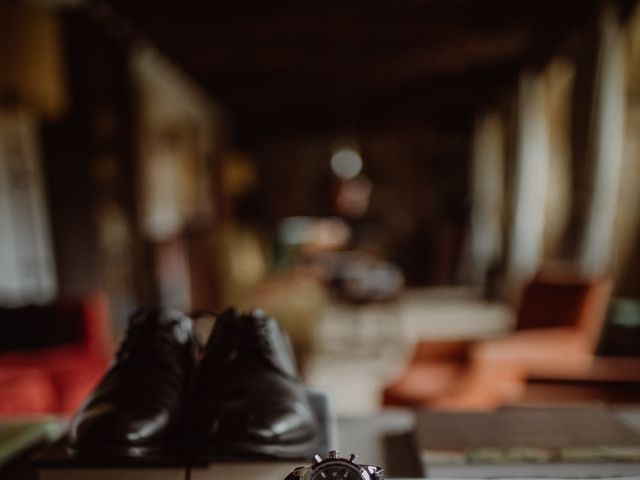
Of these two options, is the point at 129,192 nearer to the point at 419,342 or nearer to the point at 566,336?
the point at 419,342

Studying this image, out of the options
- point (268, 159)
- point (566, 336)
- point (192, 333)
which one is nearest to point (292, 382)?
point (192, 333)

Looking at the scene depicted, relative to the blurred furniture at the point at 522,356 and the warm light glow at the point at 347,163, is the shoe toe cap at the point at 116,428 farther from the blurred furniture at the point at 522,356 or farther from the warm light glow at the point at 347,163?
the warm light glow at the point at 347,163

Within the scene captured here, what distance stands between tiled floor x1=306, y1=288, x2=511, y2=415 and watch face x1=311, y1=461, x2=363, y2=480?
2.18 m

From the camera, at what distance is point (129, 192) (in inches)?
176

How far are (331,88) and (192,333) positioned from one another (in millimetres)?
6868

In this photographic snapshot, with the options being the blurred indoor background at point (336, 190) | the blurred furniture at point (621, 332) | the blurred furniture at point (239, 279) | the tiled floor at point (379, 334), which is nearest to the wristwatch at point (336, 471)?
the blurred indoor background at point (336, 190)

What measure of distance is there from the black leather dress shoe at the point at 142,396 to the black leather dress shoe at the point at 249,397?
0.04 m

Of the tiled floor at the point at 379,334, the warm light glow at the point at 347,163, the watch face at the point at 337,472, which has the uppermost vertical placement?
the warm light glow at the point at 347,163

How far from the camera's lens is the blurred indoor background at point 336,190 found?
252 centimetres

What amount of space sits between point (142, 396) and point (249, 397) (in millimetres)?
159

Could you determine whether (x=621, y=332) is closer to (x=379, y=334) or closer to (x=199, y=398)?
(x=199, y=398)

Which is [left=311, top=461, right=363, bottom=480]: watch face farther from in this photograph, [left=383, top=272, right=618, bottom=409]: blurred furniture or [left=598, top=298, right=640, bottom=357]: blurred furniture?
[left=598, top=298, right=640, bottom=357]: blurred furniture

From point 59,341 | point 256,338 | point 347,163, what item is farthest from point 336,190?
point 256,338

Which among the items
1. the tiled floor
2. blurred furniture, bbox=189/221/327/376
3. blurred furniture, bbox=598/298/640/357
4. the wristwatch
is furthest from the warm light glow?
the wristwatch
